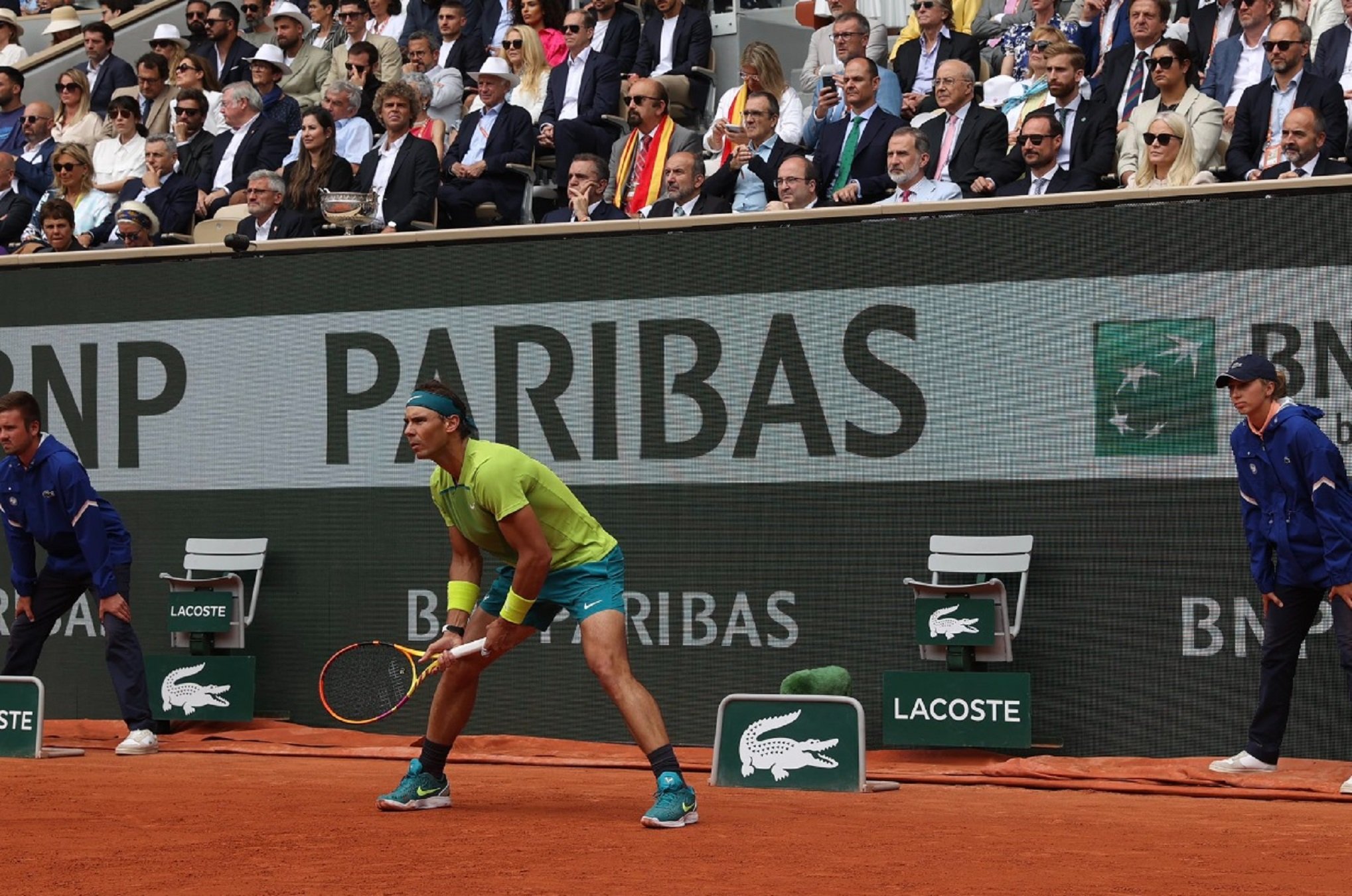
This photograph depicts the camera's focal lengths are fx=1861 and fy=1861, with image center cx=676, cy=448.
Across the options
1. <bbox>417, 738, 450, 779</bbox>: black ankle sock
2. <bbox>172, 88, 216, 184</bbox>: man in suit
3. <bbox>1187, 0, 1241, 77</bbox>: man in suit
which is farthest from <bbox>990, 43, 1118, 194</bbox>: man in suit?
<bbox>172, 88, 216, 184</bbox>: man in suit

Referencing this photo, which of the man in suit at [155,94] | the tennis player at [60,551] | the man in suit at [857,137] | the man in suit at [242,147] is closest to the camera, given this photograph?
the tennis player at [60,551]

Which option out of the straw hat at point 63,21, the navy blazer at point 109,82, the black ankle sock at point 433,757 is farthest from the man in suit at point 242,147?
the black ankle sock at point 433,757

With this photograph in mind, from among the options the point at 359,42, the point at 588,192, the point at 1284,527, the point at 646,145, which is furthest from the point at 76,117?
the point at 1284,527

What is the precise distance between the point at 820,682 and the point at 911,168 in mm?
3375

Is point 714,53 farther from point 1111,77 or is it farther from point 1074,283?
point 1074,283

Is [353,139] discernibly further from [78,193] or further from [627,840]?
[627,840]

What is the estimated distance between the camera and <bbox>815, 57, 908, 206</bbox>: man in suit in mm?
→ 12055

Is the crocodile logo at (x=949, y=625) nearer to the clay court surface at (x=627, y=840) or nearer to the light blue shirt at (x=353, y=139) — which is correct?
the clay court surface at (x=627, y=840)

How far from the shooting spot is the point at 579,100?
571 inches

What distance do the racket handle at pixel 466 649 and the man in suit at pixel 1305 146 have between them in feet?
17.6

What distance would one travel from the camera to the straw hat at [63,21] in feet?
66.0

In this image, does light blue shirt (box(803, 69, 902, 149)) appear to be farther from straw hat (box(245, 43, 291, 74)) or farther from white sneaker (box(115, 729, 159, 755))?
white sneaker (box(115, 729, 159, 755))

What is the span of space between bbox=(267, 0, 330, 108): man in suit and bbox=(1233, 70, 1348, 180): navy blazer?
8167 millimetres

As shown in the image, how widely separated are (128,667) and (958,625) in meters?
4.61
